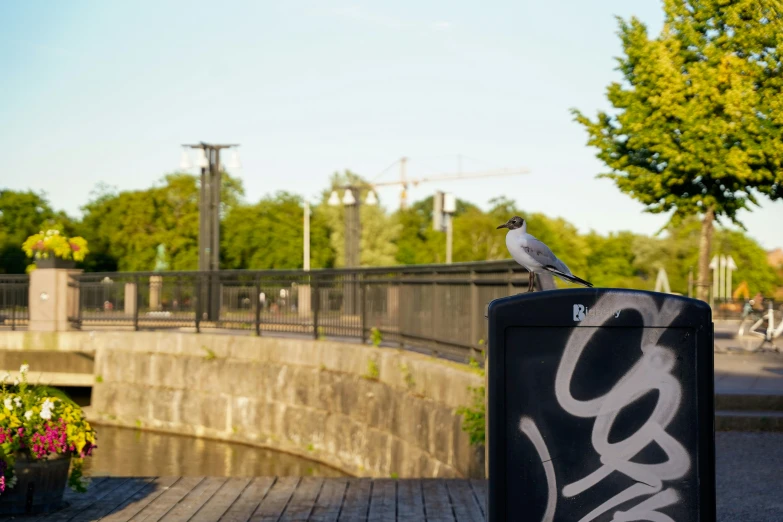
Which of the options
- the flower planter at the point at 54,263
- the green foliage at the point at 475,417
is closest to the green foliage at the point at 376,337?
the green foliage at the point at 475,417

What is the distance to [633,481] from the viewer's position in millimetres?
3855

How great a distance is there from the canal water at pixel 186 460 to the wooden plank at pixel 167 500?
6128 millimetres

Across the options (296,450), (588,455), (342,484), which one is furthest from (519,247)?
(296,450)

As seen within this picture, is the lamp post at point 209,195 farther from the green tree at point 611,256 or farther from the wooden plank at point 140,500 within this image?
the green tree at point 611,256

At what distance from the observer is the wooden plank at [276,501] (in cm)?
776

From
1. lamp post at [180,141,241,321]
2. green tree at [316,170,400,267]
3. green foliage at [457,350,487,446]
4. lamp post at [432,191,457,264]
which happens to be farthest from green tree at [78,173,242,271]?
green foliage at [457,350,487,446]

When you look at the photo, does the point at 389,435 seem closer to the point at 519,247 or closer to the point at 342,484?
the point at 342,484

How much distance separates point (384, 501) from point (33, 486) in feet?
8.44

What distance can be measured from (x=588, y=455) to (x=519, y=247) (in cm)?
110

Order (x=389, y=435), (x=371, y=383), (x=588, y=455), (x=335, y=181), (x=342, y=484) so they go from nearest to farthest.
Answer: (x=588, y=455) → (x=342, y=484) → (x=389, y=435) → (x=371, y=383) → (x=335, y=181)

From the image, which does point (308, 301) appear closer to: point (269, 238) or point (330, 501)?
point (330, 501)

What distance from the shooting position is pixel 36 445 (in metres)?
7.40

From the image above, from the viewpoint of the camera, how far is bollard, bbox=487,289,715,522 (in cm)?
384

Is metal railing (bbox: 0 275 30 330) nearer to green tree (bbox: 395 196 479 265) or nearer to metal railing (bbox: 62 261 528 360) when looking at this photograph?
A: metal railing (bbox: 62 261 528 360)
